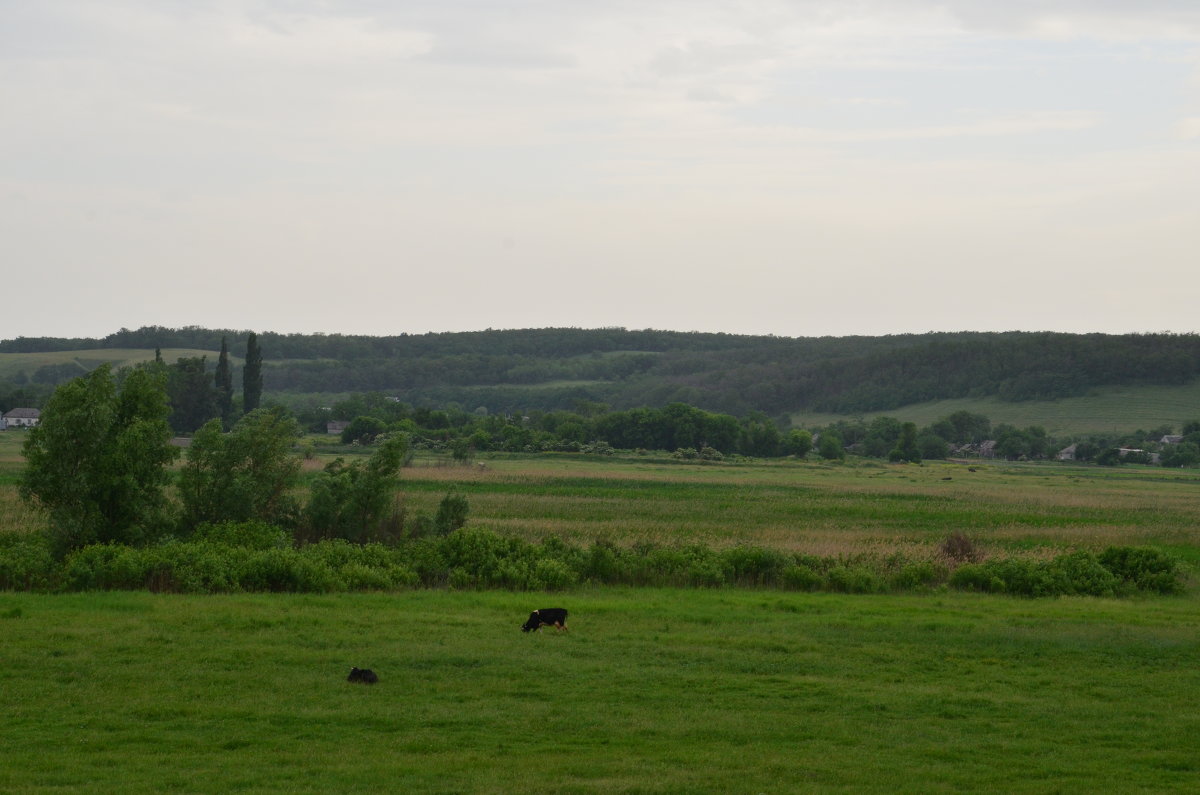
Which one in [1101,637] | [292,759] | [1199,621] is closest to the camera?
[292,759]

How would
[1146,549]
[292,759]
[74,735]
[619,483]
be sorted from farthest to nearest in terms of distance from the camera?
[619,483]
[1146,549]
[74,735]
[292,759]

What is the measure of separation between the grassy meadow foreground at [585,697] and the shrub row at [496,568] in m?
1.43

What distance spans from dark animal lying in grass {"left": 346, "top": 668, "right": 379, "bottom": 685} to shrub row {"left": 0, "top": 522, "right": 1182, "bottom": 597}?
911 cm

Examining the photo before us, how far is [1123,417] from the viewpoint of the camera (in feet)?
553

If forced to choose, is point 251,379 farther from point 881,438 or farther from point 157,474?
point 157,474

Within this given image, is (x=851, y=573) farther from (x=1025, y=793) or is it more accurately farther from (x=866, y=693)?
(x=1025, y=793)

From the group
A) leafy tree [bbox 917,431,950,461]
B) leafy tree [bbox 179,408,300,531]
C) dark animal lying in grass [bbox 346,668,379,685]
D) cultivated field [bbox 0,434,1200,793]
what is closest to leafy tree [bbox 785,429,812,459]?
leafy tree [bbox 917,431,950,461]

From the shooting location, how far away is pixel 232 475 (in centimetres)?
3038

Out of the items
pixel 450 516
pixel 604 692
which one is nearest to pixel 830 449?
pixel 450 516

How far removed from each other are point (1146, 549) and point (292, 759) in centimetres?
2386

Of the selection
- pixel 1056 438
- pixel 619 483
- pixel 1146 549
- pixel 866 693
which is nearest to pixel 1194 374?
pixel 1056 438

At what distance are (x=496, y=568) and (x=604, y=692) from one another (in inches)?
442

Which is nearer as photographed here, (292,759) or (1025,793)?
(1025,793)

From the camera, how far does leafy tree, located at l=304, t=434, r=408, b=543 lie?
3100 centimetres
